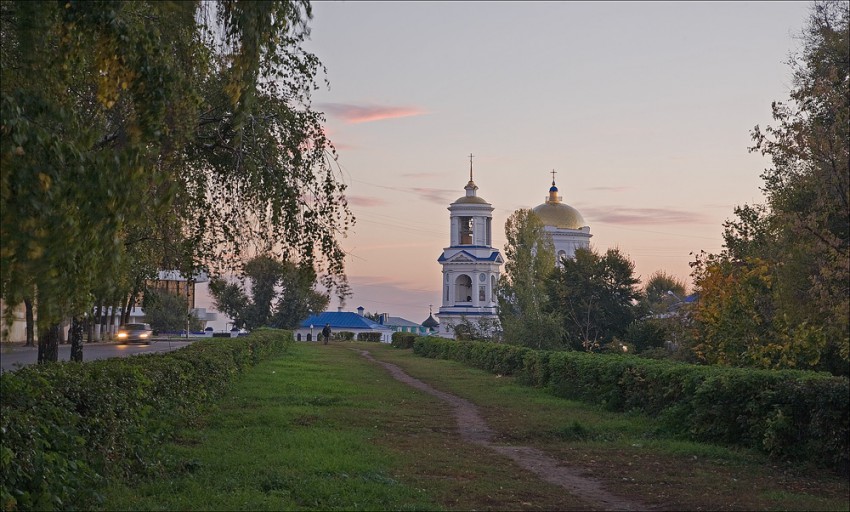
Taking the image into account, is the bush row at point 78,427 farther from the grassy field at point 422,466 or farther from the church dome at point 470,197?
the church dome at point 470,197

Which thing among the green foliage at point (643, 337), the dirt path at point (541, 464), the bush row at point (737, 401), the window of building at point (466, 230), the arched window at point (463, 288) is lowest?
the dirt path at point (541, 464)

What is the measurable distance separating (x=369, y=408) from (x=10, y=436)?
12872mm

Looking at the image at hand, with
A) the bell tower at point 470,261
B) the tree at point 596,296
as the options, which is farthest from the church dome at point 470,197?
the tree at point 596,296

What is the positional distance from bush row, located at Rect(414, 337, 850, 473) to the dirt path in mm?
2831

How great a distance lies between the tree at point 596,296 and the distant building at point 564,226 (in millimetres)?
36035

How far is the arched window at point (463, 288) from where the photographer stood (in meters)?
97.4

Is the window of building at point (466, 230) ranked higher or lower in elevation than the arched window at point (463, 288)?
higher

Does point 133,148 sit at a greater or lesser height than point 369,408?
greater

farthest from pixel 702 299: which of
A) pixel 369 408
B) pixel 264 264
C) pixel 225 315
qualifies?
pixel 225 315

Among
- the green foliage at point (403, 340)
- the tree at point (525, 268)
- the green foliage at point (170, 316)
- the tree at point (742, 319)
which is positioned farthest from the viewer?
the green foliage at point (170, 316)

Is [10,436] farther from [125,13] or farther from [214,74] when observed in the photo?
[214,74]

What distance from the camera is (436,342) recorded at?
5481cm

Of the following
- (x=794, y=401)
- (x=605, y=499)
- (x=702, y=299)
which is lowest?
(x=605, y=499)

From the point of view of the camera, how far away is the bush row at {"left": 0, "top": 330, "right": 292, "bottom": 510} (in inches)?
336
